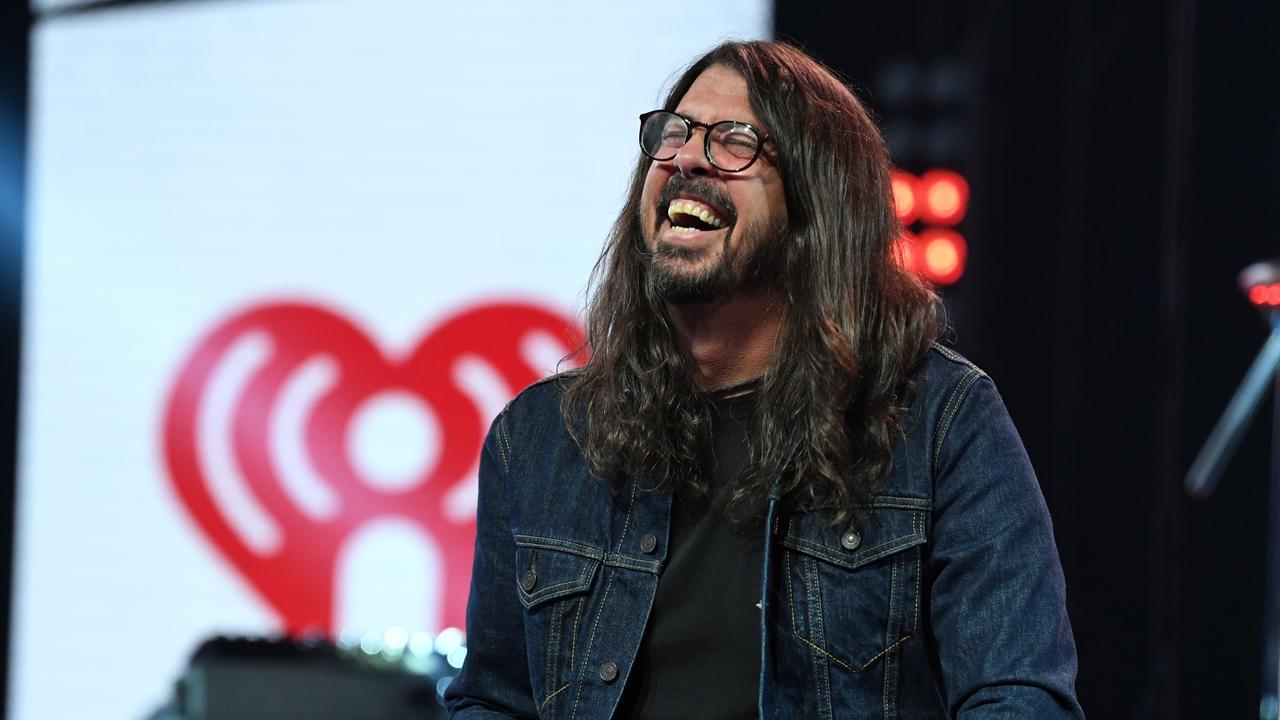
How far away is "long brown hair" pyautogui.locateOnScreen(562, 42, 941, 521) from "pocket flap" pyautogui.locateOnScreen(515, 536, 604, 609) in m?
0.11

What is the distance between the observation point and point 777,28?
4.17 metres

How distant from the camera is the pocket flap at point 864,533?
5.15ft

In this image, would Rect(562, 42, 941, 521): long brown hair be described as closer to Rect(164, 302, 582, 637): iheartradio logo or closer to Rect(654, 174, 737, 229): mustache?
Rect(654, 174, 737, 229): mustache

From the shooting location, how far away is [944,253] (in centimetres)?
393

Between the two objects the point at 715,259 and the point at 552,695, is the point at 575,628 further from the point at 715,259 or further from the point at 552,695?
the point at 715,259

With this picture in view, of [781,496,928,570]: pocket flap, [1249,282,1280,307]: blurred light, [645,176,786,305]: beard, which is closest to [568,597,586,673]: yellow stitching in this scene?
[781,496,928,570]: pocket flap

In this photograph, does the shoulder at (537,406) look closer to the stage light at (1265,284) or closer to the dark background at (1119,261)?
Answer: the stage light at (1265,284)

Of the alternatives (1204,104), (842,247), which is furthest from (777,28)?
(842,247)

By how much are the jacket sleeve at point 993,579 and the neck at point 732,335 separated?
27cm

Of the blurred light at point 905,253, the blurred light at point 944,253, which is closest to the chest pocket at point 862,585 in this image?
the blurred light at point 905,253

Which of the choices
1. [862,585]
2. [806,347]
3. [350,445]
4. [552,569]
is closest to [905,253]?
[806,347]

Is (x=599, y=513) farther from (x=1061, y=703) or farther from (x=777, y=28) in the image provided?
(x=777, y=28)

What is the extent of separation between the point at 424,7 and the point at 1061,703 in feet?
12.0

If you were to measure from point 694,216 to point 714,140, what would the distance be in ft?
0.33
